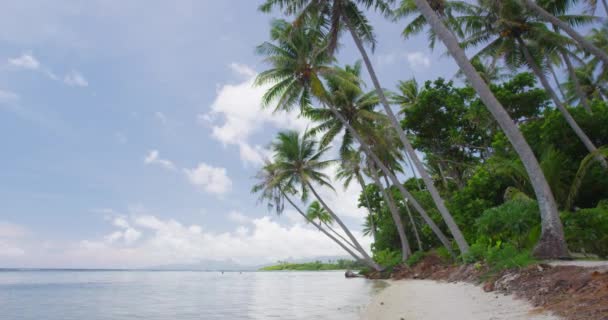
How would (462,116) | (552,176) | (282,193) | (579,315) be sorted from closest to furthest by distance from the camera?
(579,315), (552,176), (462,116), (282,193)

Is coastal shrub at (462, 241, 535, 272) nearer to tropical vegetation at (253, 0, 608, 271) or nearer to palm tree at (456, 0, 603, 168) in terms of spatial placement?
tropical vegetation at (253, 0, 608, 271)

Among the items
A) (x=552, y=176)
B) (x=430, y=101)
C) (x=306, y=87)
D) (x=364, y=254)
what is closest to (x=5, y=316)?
(x=306, y=87)

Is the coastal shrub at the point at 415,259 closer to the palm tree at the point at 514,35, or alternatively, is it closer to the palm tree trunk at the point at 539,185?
the palm tree at the point at 514,35

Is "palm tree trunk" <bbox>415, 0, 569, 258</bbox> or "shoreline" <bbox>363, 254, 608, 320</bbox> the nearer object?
"shoreline" <bbox>363, 254, 608, 320</bbox>

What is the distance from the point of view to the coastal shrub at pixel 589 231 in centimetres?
1037

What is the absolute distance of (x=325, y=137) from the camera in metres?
21.6

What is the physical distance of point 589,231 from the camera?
34.1ft

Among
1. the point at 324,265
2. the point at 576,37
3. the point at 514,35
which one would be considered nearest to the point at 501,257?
the point at 576,37

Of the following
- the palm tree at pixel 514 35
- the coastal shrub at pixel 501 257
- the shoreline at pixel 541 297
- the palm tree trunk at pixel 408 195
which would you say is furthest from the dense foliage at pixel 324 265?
the shoreline at pixel 541 297

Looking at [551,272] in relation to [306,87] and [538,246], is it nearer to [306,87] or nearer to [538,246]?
[538,246]

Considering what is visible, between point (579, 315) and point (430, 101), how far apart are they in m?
18.5

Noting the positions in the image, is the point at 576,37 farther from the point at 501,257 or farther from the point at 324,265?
the point at 324,265

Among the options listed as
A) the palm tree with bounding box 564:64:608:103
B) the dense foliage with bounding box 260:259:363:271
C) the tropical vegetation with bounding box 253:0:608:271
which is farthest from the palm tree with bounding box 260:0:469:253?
the dense foliage with bounding box 260:259:363:271

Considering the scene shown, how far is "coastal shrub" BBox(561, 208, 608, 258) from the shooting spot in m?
10.4
